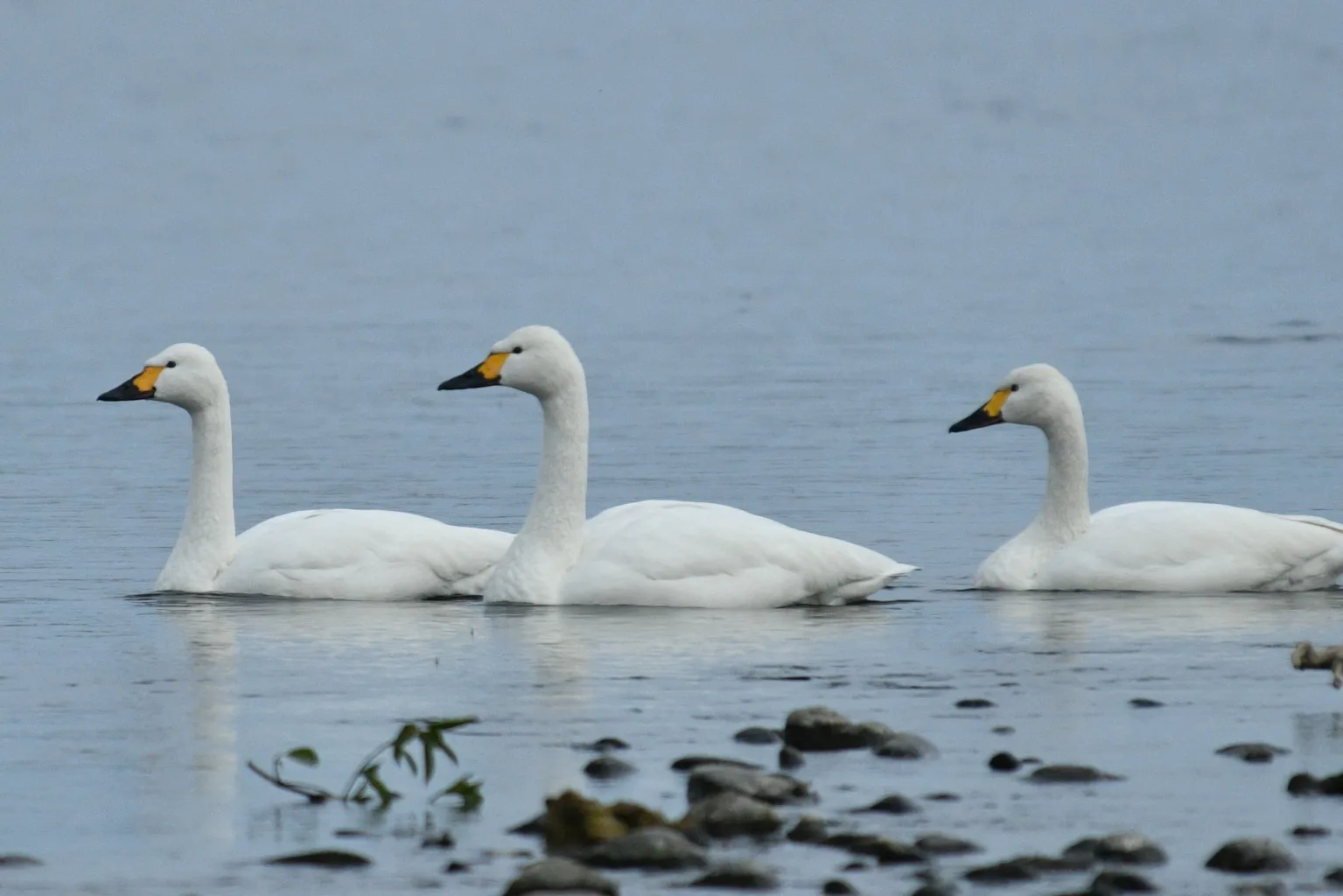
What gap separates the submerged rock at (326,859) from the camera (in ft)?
26.9

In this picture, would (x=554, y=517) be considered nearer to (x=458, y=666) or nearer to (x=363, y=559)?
(x=363, y=559)

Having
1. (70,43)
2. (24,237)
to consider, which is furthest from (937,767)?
(70,43)

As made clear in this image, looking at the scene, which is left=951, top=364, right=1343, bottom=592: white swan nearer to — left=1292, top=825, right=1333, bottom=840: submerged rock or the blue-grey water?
the blue-grey water

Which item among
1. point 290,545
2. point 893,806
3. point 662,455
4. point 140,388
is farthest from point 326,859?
point 662,455

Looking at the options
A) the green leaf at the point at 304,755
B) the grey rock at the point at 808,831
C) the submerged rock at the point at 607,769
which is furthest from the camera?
the submerged rock at the point at 607,769

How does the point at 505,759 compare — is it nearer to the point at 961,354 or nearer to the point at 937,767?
the point at 937,767

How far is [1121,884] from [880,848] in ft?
2.38

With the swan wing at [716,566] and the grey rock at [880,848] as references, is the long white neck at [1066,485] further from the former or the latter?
the grey rock at [880,848]

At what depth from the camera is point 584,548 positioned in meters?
14.1

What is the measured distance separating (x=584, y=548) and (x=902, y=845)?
6093 mm

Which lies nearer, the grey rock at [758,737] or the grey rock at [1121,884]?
the grey rock at [1121,884]

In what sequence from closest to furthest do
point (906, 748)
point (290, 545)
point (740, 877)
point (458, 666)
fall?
1. point (740, 877)
2. point (906, 748)
3. point (458, 666)
4. point (290, 545)

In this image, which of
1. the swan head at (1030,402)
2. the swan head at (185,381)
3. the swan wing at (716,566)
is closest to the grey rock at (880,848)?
the swan wing at (716,566)

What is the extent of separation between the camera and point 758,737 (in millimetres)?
9875
